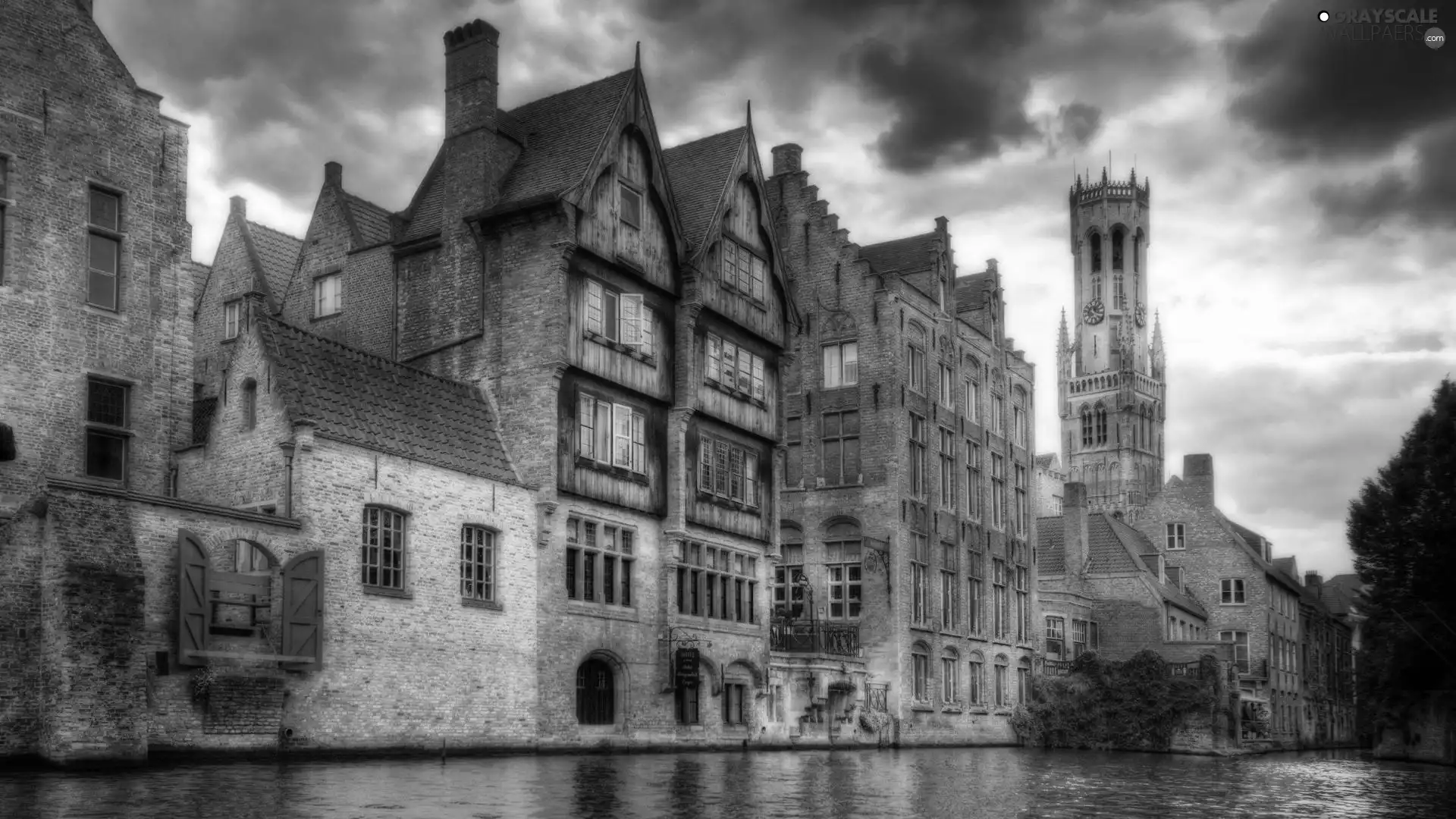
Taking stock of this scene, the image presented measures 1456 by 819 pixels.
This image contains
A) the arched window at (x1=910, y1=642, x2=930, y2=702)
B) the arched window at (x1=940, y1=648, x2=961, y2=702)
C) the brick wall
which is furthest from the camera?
the arched window at (x1=940, y1=648, x2=961, y2=702)

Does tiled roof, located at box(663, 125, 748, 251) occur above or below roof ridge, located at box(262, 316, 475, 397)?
above

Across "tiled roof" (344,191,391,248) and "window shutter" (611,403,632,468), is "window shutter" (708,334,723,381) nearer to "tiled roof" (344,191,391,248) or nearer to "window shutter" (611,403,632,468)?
"window shutter" (611,403,632,468)

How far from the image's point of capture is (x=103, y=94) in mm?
28703

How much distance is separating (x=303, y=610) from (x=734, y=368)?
17.1 meters

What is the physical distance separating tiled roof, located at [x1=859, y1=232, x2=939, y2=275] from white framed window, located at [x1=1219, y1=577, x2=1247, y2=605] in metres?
27.7

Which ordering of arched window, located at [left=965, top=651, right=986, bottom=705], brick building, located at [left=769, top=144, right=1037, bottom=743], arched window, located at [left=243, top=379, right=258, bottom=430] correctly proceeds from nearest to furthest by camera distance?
arched window, located at [left=243, top=379, right=258, bottom=430] → brick building, located at [left=769, top=144, right=1037, bottom=743] → arched window, located at [left=965, top=651, right=986, bottom=705]

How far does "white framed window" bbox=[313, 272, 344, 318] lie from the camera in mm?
39875

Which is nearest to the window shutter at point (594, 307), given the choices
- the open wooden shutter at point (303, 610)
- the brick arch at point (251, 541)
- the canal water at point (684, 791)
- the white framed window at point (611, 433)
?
the white framed window at point (611, 433)

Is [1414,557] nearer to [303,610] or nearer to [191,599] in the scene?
[303,610]

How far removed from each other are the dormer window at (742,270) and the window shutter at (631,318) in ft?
13.9

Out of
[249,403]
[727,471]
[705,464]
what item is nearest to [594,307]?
[705,464]

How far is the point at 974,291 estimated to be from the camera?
203ft

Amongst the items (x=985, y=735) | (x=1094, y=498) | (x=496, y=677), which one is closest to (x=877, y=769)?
(x=496, y=677)

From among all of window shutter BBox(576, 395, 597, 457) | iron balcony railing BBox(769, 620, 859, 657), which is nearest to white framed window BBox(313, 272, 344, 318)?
window shutter BBox(576, 395, 597, 457)
